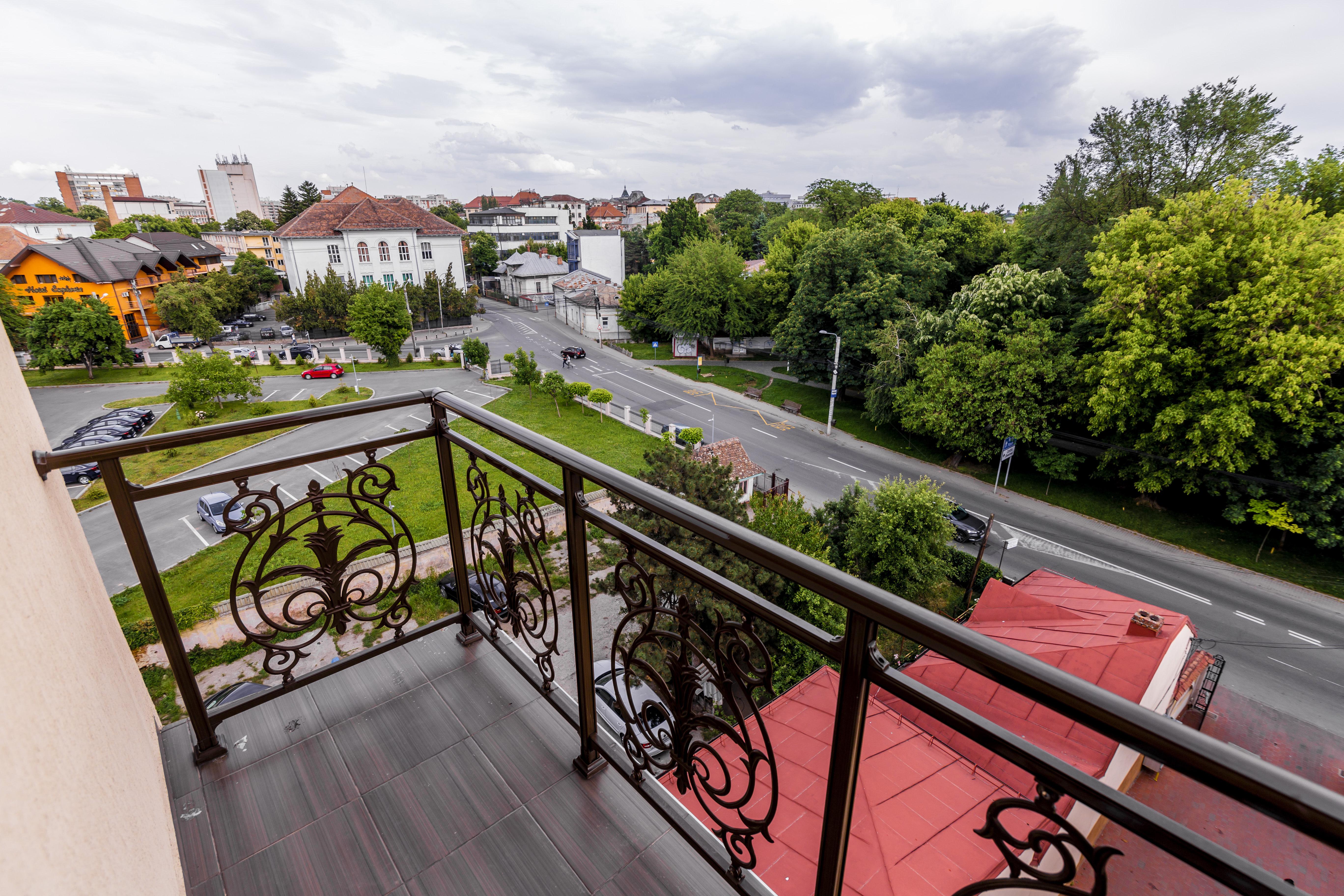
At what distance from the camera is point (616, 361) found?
32.0 meters

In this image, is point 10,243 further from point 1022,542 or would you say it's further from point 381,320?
point 1022,542

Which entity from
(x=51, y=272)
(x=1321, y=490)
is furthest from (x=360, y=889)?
(x=51, y=272)

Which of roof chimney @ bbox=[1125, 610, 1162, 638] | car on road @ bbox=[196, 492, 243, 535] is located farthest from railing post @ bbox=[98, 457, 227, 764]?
car on road @ bbox=[196, 492, 243, 535]

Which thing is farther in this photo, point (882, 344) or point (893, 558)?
point (882, 344)

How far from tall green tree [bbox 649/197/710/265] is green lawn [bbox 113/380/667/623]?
19679 millimetres

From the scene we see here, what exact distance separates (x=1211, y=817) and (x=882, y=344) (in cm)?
1398

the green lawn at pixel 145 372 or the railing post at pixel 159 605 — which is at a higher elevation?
the railing post at pixel 159 605

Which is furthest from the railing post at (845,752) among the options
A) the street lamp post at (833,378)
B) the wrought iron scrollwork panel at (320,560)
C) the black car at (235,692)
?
the street lamp post at (833,378)

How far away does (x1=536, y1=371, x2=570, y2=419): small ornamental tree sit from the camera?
22906 millimetres

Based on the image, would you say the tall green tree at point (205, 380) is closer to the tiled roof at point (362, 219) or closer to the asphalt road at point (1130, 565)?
Result: the asphalt road at point (1130, 565)

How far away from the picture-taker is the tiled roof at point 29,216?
4741cm

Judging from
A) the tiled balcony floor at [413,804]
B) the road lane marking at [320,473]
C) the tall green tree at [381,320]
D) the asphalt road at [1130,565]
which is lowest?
the asphalt road at [1130,565]

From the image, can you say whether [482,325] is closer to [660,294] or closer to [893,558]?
[660,294]

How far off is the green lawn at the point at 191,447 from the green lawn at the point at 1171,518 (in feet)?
58.6
